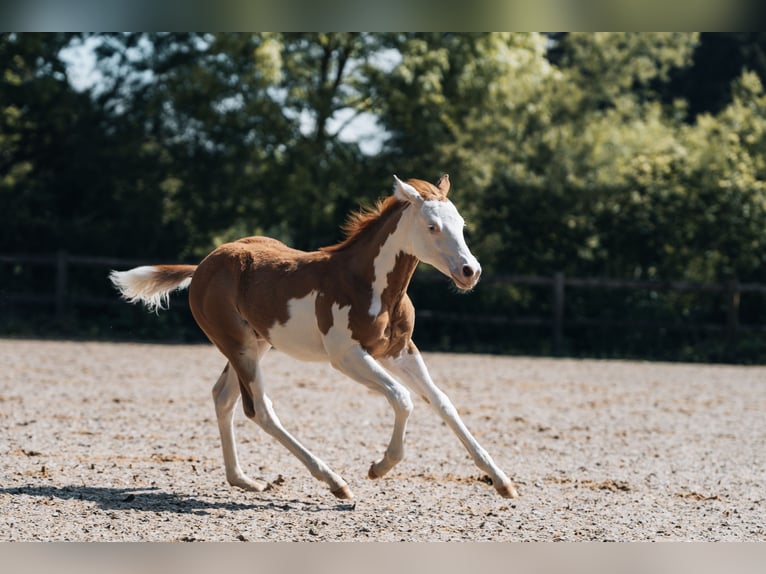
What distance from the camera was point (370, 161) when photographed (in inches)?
722

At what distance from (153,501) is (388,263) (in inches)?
69.2

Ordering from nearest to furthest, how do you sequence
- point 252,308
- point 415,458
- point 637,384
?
point 252,308 < point 415,458 < point 637,384

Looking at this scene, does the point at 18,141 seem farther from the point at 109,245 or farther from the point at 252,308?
the point at 252,308

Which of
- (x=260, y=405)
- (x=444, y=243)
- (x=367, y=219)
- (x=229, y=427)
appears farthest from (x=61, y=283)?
(x=444, y=243)

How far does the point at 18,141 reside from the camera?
19344 millimetres

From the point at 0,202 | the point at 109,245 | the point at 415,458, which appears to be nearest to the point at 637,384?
the point at 415,458

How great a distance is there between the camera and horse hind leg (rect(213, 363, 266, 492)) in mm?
5645

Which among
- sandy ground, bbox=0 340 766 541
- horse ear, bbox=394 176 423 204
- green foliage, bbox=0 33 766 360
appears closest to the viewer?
sandy ground, bbox=0 340 766 541

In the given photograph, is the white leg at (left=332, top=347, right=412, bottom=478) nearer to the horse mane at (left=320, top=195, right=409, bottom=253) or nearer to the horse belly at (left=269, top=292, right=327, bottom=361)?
the horse belly at (left=269, top=292, right=327, bottom=361)

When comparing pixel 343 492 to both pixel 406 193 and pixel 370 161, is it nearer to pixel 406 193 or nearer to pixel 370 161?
pixel 406 193

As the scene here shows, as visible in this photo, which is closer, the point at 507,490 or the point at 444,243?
the point at 444,243

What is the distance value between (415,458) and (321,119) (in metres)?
12.2

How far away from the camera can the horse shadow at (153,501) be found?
16.7 feet

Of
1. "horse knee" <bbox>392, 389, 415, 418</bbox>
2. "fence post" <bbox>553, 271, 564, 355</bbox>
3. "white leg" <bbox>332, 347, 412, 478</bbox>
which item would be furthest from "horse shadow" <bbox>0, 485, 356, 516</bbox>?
"fence post" <bbox>553, 271, 564, 355</bbox>
